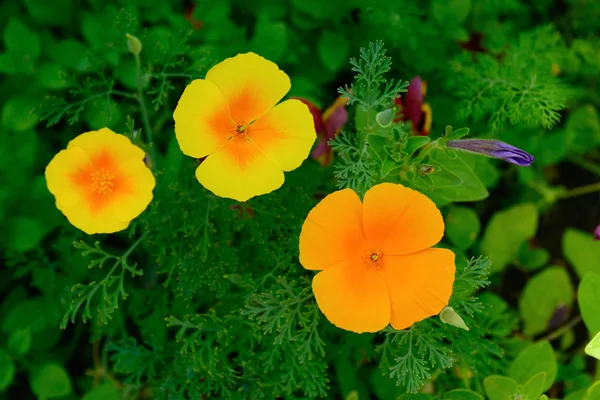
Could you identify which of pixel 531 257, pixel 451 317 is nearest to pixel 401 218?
pixel 451 317

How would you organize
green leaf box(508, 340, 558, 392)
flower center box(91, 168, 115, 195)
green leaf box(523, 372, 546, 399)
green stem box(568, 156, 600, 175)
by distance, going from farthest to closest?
green stem box(568, 156, 600, 175), green leaf box(508, 340, 558, 392), green leaf box(523, 372, 546, 399), flower center box(91, 168, 115, 195)

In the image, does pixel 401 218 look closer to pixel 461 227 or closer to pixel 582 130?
pixel 461 227

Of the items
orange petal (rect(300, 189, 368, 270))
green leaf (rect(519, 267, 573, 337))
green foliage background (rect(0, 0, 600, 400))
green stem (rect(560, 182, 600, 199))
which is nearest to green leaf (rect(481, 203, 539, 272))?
green foliage background (rect(0, 0, 600, 400))

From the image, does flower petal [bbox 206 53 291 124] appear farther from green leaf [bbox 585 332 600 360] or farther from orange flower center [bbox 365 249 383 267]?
green leaf [bbox 585 332 600 360]

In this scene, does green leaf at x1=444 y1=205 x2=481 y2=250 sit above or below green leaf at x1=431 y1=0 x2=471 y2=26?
below

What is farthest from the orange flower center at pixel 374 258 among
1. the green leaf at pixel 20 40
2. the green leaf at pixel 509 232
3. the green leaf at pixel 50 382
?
the green leaf at pixel 20 40

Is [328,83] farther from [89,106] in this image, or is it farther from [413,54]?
[89,106]

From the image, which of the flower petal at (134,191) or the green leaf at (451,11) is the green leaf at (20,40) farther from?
the green leaf at (451,11)
